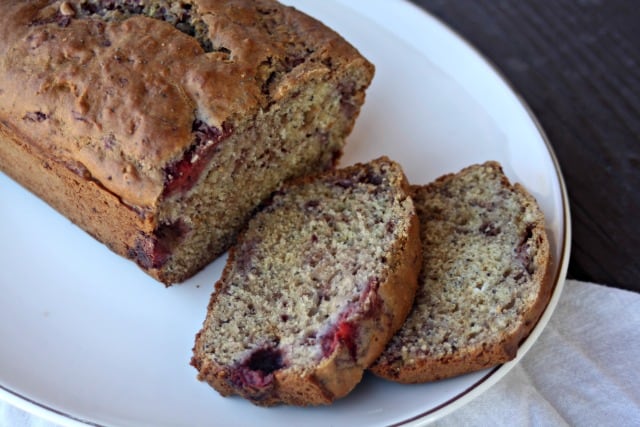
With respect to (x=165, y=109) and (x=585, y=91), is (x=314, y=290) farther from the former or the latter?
(x=585, y=91)

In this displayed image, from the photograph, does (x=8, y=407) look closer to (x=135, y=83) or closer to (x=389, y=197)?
(x=135, y=83)

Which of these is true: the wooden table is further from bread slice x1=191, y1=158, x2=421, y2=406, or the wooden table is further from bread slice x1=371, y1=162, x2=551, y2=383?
bread slice x1=191, y1=158, x2=421, y2=406

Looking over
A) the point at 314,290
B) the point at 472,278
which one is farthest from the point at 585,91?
the point at 314,290

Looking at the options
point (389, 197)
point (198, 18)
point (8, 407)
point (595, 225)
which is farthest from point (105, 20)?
point (595, 225)

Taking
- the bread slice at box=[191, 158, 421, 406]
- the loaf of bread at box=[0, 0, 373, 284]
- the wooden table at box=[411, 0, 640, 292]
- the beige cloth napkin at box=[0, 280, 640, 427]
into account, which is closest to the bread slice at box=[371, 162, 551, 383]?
the bread slice at box=[191, 158, 421, 406]

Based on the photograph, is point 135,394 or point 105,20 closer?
point 135,394

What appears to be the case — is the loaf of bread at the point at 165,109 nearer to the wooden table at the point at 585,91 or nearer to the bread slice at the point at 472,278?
the bread slice at the point at 472,278
